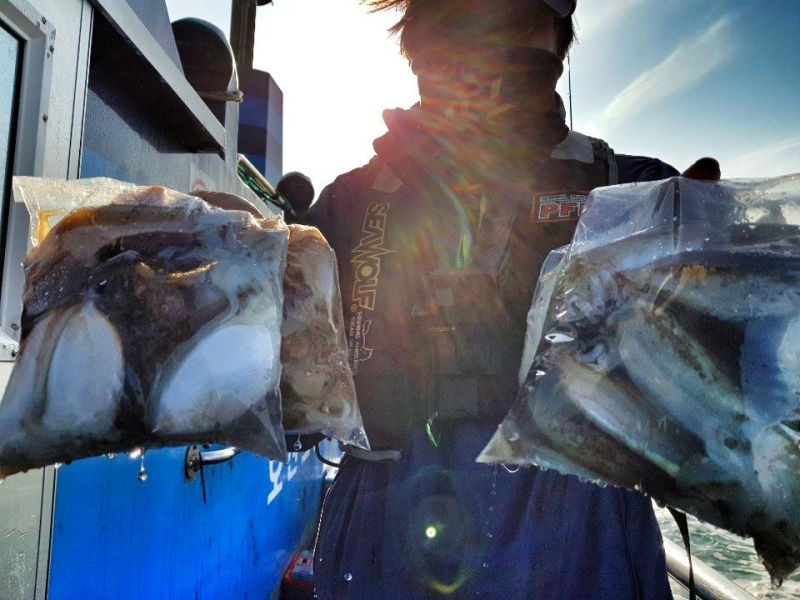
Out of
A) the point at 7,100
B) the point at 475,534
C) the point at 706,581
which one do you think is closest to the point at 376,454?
the point at 475,534

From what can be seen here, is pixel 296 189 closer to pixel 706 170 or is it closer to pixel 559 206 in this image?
pixel 559 206

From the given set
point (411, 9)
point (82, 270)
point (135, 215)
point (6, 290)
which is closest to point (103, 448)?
point (82, 270)

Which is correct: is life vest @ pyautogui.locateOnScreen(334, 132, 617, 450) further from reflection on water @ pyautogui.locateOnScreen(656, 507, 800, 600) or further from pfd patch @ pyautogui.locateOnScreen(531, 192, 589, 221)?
reflection on water @ pyautogui.locateOnScreen(656, 507, 800, 600)

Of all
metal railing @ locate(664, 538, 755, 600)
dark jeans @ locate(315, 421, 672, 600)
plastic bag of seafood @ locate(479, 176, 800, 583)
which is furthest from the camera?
metal railing @ locate(664, 538, 755, 600)

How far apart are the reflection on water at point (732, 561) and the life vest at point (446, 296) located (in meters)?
2.41

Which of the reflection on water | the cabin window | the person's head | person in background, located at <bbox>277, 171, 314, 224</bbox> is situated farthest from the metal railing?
person in background, located at <bbox>277, 171, 314, 224</bbox>

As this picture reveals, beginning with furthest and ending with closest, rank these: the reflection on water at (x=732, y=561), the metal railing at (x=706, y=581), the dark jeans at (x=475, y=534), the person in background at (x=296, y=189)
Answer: the person in background at (x=296, y=189) → the reflection on water at (x=732, y=561) → the metal railing at (x=706, y=581) → the dark jeans at (x=475, y=534)

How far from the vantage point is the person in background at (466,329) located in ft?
4.29

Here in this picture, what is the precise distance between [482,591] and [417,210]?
104 centimetres

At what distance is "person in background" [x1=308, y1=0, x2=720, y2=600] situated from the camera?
1.31 meters

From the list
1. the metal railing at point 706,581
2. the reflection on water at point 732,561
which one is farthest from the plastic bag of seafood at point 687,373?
the reflection on water at point 732,561

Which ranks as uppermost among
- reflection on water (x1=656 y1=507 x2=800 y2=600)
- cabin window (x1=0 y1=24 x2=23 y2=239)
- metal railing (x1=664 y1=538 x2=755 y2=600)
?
cabin window (x1=0 y1=24 x2=23 y2=239)

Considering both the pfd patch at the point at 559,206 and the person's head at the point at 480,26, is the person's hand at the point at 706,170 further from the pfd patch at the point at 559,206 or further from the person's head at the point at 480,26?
the person's head at the point at 480,26

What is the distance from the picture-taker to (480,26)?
1489mm
